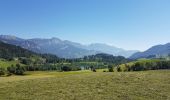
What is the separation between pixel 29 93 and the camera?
3366cm

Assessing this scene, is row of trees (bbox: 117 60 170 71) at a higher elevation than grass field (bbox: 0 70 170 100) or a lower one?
higher

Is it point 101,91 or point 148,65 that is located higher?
point 148,65

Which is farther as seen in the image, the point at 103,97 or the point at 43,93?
the point at 43,93

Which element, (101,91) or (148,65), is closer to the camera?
(101,91)

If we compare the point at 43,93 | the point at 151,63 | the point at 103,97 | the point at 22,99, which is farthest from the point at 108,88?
the point at 151,63

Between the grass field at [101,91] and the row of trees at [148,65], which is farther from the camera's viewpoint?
the row of trees at [148,65]

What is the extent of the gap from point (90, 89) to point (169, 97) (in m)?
9.69

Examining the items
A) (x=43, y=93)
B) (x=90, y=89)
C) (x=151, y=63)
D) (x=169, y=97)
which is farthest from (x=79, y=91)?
(x=151, y=63)

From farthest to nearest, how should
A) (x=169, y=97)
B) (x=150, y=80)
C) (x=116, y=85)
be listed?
(x=150, y=80) < (x=116, y=85) < (x=169, y=97)

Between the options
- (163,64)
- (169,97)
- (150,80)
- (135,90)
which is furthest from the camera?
(163,64)

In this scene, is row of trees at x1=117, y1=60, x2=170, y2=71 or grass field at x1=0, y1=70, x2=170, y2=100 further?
row of trees at x1=117, y1=60, x2=170, y2=71

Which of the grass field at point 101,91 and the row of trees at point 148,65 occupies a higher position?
the row of trees at point 148,65

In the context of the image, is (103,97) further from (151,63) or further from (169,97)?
(151,63)

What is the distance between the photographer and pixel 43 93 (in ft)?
109
